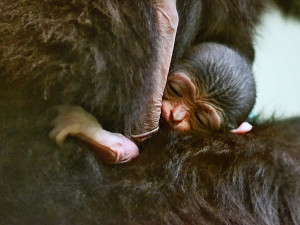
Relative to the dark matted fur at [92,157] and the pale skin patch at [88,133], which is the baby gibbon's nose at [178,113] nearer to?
the dark matted fur at [92,157]

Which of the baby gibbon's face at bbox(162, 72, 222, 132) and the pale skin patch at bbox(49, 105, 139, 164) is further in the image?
the baby gibbon's face at bbox(162, 72, 222, 132)

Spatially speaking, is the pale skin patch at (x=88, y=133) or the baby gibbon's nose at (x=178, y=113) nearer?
the pale skin patch at (x=88, y=133)

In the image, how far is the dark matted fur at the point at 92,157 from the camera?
97cm

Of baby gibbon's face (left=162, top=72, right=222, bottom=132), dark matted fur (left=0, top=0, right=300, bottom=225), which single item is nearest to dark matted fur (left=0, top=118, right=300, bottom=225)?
dark matted fur (left=0, top=0, right=300, bottom=225)

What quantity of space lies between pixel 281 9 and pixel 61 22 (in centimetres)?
132

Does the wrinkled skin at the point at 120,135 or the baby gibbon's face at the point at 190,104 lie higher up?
the wrinkled skin at the point at 120,135

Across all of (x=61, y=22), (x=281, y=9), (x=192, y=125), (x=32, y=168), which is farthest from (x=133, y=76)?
(x=281, y=9)

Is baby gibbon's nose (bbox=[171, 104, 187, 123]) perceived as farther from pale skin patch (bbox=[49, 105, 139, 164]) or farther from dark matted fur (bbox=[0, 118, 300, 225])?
pale skin patch (bbox=[49, 105, 139, 164])

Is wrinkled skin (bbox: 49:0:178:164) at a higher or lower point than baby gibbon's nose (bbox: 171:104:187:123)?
higher

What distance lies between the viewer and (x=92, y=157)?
1.05m

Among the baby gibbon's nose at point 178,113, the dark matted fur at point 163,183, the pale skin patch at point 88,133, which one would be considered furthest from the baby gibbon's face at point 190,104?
the pale skin patch at point 88,133

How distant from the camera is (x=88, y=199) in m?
1.02

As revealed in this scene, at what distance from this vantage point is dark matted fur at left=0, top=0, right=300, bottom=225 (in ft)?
3.20

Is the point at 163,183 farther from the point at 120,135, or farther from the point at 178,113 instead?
the point at 178,113
